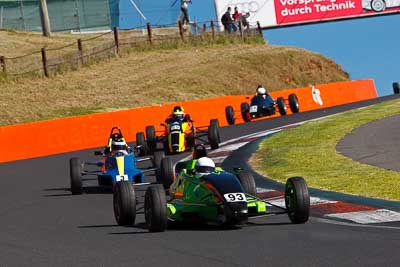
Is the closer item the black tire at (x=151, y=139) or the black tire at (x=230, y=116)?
the black tire at (x=151, y=139)

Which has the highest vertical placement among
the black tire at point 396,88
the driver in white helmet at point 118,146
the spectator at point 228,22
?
the spectator at point 228,22

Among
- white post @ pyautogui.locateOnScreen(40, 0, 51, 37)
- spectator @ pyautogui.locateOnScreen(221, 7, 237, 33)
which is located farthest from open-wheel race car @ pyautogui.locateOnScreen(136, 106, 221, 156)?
spectator @ pyautogui.locateOnScreen(221, 7, 237, 33)

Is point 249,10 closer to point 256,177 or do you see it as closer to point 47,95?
point 47,95

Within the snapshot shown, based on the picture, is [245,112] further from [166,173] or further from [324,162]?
[166,173]

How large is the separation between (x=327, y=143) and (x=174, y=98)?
22.7 m

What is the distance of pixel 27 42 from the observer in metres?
55.3

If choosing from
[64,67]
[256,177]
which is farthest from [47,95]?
[256,177]

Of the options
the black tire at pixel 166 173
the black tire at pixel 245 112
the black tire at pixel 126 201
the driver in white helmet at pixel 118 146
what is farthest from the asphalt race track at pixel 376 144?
the black tire at pixel 245 112

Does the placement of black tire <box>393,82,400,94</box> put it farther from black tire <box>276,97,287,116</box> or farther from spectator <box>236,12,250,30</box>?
black tire <box>276,97,287,116</box>

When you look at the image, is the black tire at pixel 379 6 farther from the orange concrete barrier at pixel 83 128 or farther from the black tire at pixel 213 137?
the black tire at pixel 213 137

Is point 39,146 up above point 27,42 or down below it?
below

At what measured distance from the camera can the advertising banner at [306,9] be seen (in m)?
62.7

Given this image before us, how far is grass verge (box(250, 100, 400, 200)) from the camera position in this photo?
51.3 ft

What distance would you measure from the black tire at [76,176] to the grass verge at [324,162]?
3136 mm
